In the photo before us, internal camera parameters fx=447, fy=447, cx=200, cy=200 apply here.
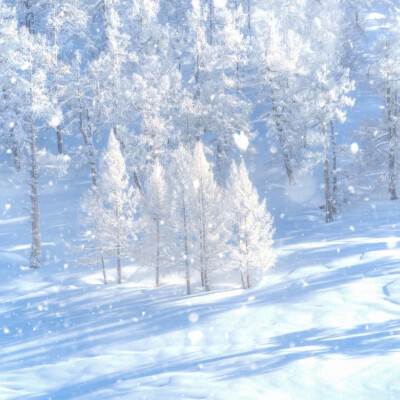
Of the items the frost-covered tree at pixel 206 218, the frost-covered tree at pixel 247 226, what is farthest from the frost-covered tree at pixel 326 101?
the frost-covered tree at pixel 206 218

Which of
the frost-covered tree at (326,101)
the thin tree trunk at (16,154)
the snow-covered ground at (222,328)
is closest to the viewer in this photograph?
the snow-covered ground at (222,328)

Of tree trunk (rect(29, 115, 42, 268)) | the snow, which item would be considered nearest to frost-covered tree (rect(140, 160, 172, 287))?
tree trunk (rect(29, 115, 42, 268))

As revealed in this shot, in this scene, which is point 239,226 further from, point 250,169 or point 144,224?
point 250,169

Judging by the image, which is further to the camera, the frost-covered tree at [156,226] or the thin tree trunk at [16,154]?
the thin tree trunk at [16,154]

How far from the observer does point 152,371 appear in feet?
43.4

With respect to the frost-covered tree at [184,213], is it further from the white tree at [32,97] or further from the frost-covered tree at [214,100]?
the frost-covered tree at [214,100]

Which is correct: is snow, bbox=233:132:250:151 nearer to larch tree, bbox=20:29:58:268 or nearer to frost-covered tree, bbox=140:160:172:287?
frost-covered tree, bbox=140:160:172:287

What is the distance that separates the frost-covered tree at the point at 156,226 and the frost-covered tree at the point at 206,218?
75.5 inches

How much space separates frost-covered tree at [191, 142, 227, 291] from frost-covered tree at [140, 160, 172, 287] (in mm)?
1918

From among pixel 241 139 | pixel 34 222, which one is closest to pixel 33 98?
pixel 34 222

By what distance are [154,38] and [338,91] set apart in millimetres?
15912

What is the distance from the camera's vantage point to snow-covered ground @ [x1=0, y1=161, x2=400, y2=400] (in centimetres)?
1173

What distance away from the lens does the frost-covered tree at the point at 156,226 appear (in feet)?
75.6

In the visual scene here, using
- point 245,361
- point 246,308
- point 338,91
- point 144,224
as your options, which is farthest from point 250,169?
point 245,361
